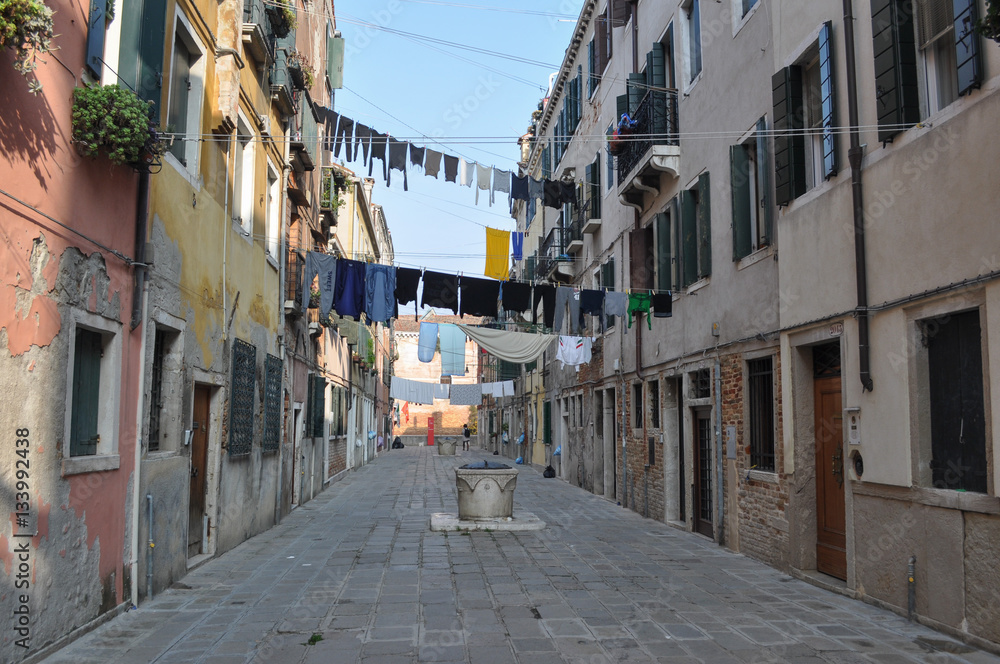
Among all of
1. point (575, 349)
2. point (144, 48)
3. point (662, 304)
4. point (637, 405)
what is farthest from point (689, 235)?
point (144, 48)

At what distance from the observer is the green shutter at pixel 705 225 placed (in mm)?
11734

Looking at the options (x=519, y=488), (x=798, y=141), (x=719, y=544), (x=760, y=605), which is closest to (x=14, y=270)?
(x=760, y=605)

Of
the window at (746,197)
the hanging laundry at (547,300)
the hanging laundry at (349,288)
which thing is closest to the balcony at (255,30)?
the hanging laundry at (349,288)

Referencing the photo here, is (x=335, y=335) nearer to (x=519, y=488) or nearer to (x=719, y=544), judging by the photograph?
(x=519, y=488)

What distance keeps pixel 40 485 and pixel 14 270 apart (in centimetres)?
140

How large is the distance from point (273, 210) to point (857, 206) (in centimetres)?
923

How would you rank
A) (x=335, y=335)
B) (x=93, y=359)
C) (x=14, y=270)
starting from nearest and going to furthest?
(x=14, y=270), (x=93, y=359), (x=335, y=335)

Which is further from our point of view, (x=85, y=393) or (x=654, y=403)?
(x=654, y=403)

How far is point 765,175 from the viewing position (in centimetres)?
997

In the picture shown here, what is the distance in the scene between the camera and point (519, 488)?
820 inches

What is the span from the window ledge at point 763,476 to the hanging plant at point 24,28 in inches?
322

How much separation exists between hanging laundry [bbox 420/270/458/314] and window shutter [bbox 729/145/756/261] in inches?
172

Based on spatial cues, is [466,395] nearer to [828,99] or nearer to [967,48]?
[828,99]

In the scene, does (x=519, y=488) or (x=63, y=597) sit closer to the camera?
(x=63, y=597)
